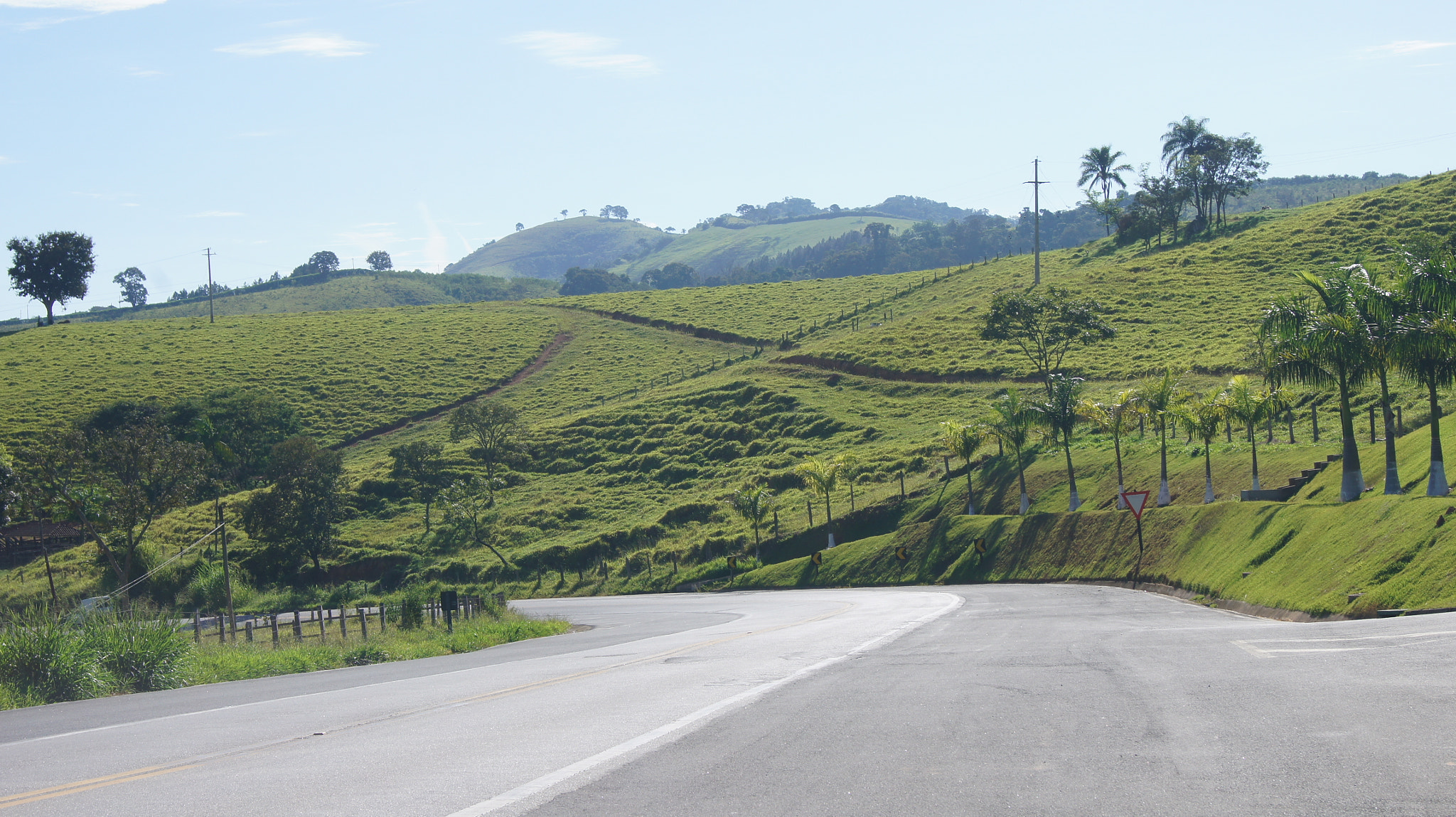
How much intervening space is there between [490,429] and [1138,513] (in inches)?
2432

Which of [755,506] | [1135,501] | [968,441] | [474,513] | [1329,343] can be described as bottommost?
[474,513]

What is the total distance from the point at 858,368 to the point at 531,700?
8183 cm

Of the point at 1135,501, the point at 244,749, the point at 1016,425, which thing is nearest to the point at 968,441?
the point at 1016,425

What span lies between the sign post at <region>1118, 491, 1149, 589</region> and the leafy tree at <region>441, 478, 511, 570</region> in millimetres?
45210

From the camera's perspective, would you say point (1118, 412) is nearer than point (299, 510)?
Yes

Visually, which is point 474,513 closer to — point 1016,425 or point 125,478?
point 125,478

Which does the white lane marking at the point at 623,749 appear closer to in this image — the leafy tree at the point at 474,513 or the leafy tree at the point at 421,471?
the leafy tree at the point at 474,513

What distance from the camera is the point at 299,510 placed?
72500 mm

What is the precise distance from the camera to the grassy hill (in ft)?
109

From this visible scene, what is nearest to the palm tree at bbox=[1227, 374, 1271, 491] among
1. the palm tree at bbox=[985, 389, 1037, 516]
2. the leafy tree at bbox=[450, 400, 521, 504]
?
the palm tree at bbox=[985, 389, 1037, 516]

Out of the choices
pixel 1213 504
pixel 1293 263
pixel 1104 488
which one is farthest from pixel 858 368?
pixel 1213 504

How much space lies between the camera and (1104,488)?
47000mm

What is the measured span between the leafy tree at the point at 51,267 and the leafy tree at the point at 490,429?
8072 cm

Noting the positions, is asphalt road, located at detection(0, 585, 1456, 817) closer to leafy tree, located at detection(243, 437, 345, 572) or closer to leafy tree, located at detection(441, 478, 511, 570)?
leafy tree, located at detection(441, 478, 511, 570)
